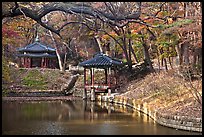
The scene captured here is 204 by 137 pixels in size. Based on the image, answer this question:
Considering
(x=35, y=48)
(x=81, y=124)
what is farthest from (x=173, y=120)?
(x=35, y=48)

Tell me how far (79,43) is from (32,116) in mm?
21750

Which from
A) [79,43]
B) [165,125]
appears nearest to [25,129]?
[165,125]

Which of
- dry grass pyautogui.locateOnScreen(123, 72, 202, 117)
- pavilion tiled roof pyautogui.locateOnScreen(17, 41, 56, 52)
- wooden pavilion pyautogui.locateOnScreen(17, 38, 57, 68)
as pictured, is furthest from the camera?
wooden pavilion pyautogui.locateOnScreen(17, 38, 57, 68)

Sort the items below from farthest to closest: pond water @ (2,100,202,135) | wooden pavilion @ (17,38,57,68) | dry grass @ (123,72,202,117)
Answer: wooden pavilion @ (17,38,57,68)
dry grass @ (123,72,202,117)
pond water @ (2,100,202,135)

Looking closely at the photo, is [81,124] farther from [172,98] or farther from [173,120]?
[172,98]

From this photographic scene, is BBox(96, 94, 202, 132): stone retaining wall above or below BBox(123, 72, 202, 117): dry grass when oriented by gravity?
below

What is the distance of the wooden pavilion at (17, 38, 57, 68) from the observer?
101 feet

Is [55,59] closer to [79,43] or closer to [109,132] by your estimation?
[79,43]

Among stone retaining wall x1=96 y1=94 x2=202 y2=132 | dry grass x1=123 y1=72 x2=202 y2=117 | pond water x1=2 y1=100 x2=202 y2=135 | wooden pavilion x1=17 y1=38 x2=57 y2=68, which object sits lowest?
pond water x1=2 y1=100 x2=202 y2=135

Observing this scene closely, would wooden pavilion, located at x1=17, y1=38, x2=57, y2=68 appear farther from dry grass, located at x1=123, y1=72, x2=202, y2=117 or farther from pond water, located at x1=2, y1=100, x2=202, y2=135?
pond water, located at x1=2, y1=100, x2=202, y2=135

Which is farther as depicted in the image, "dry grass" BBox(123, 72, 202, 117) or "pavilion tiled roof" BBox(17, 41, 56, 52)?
"pavilion tiled roof" BBox(17, 41, 56, 52)

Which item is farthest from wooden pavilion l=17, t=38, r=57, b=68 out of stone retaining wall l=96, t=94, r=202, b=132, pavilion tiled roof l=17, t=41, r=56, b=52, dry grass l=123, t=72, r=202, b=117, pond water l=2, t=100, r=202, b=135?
stone retaining wall l=96, t=94, r=202, b=132

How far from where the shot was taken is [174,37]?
1655cm

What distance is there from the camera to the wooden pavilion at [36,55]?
30.9 metres
